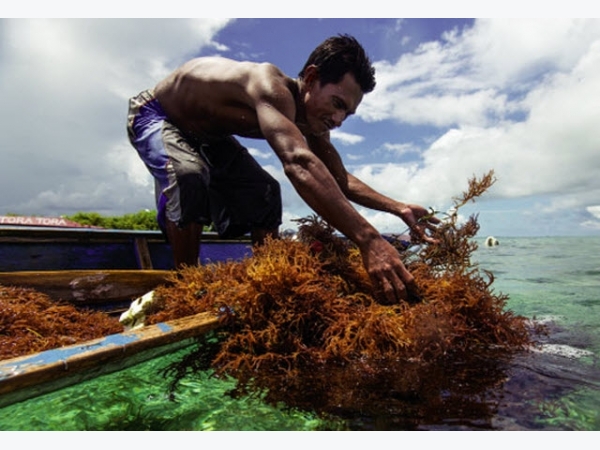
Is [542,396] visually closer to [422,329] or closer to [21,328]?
[422,329]

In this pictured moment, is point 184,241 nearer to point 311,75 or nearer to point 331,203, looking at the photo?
point 331,203

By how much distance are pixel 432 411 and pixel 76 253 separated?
162 inches

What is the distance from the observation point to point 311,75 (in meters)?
3.55

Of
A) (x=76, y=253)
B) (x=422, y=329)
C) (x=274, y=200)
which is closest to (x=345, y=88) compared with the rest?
(x=274, y=200)

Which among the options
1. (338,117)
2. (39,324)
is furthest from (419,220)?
(39,324)

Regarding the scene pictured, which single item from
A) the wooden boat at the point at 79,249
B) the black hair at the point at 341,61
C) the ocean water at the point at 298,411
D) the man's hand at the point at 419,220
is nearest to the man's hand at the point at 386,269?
the ocean water at the point at 298,411

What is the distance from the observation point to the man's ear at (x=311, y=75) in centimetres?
353

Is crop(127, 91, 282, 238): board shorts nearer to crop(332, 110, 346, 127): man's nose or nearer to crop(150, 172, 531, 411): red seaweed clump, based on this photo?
crop(150, 172, 531, 411): red seaweed clump

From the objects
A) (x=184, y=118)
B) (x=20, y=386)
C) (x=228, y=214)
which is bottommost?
(x=20, y=386)

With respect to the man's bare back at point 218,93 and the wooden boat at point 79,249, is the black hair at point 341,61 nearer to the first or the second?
the man's bare back at point 218,93

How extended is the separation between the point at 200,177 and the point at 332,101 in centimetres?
135

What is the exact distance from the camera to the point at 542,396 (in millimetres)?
1916

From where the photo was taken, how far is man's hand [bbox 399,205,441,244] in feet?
11.8

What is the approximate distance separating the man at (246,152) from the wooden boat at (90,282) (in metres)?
0.69
